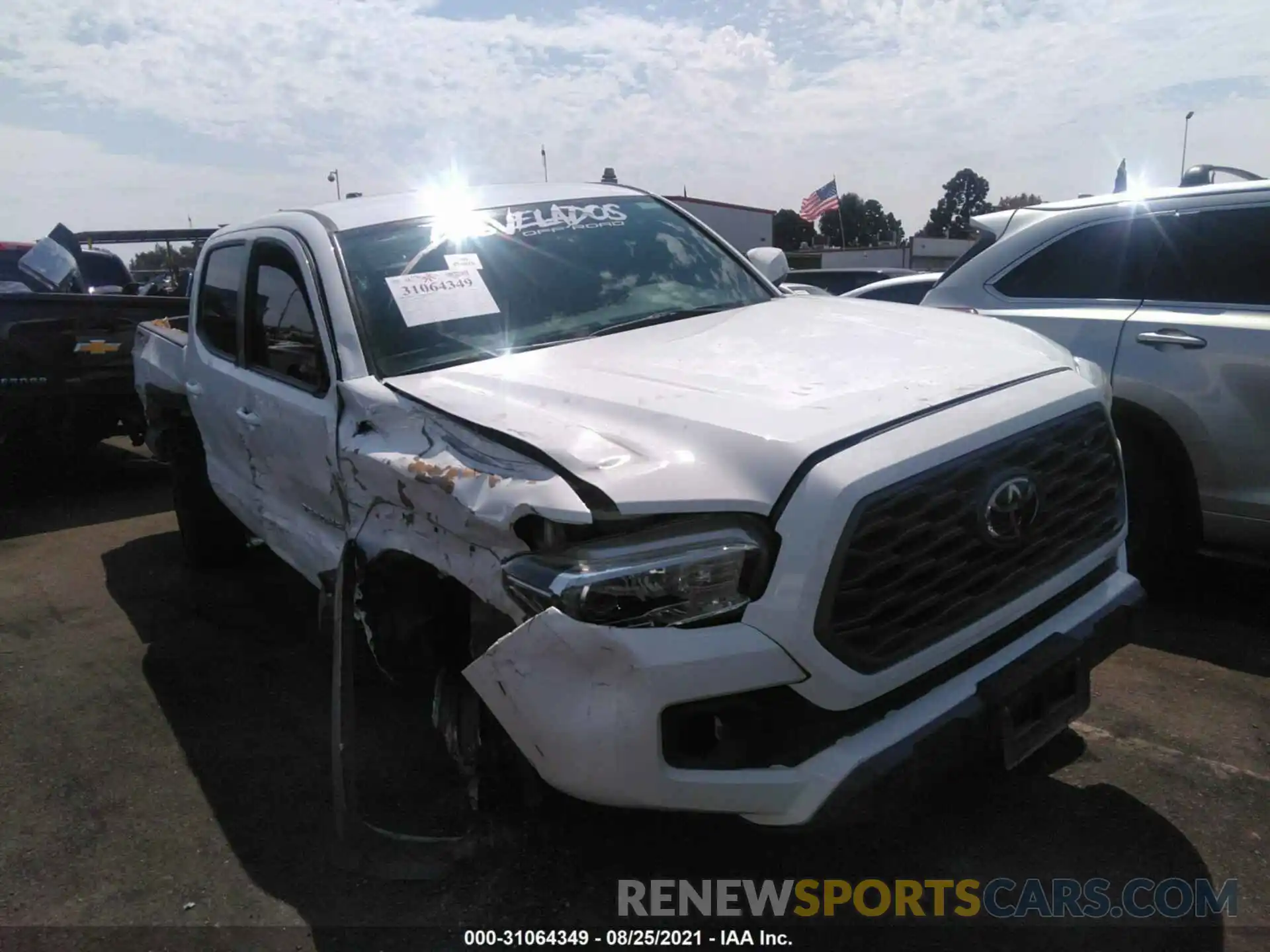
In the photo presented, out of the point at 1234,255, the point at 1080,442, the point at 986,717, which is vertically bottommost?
the point at 986,717

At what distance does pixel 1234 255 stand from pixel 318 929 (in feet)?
13.4

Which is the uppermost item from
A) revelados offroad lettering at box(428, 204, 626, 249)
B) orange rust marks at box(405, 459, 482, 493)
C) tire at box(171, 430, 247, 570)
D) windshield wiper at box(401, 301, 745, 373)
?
revelados offroad lettering at box(428, 204, 626, 249)

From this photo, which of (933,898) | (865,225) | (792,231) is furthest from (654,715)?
(865,225)

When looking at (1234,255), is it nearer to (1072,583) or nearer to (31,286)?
(1072,583)

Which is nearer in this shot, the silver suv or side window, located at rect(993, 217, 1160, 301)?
the silver suv

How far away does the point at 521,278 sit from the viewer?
345 centimetres

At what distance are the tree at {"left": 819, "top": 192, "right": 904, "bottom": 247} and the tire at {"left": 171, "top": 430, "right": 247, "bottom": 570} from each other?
7539cm

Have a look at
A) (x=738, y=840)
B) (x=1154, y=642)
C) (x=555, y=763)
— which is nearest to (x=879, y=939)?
(x=738, y=840)

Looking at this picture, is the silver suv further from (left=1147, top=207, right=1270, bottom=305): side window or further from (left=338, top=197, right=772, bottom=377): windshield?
(left=338, top=197, right=772, bottom=377): windshield

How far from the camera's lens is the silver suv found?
3.83m

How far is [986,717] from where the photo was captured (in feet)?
7.38

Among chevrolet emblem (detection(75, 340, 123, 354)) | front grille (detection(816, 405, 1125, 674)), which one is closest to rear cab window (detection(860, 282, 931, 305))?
front grille (detection(816, 405, 1125, 674))

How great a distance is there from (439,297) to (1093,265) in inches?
115

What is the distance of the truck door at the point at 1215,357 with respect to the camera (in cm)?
379
